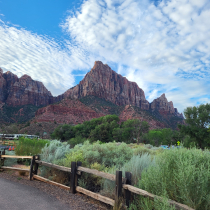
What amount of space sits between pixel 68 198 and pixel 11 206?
5.29 feet

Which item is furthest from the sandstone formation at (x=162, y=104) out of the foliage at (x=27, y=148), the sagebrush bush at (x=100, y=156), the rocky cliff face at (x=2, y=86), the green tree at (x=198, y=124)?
the sagebrush bush at (x=100, y=156)

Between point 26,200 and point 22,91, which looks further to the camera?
point 22,91

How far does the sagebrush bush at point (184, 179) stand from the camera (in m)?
2.88

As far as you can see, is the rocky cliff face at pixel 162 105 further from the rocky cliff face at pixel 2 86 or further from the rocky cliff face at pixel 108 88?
the rocky cliff face at pixel 2 86

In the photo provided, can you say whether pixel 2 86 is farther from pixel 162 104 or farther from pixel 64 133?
pixel 162 104

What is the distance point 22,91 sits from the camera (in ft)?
506

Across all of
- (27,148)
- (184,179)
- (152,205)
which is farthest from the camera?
(27,148)

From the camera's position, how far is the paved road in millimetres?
4559

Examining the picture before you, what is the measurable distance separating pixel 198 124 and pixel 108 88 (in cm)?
14081

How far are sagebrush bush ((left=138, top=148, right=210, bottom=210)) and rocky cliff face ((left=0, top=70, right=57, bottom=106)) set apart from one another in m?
153

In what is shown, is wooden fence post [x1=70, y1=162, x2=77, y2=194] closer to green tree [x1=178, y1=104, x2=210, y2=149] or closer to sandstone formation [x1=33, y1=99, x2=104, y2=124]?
green tree [x1=178, y1=104, x2=210, y2=149]

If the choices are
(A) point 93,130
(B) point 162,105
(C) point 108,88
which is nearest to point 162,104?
(B) point 162,105

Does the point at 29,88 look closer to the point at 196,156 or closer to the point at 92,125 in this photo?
the point at 92,125

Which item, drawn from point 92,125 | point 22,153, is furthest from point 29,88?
point 22,153
